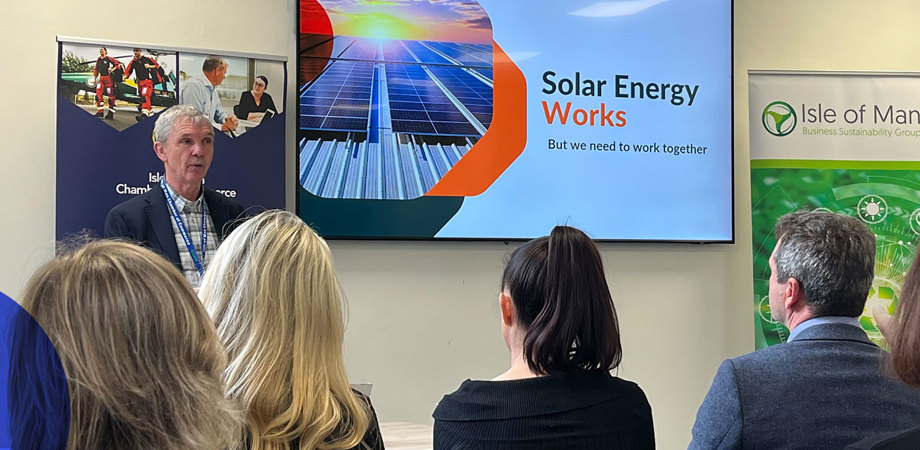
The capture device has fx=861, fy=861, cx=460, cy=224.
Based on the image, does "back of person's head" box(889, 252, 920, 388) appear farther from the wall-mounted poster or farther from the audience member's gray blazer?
the wall-mounted poster

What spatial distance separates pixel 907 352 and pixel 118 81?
342cm

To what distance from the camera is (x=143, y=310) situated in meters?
0.84

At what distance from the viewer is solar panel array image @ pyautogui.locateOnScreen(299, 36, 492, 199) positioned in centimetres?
396

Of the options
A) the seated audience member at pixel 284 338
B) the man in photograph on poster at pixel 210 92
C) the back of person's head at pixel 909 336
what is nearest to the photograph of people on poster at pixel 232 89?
the man in photograph on poster at pixel 210 92

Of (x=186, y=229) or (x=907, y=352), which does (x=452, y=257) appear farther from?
(x=907, y=352)

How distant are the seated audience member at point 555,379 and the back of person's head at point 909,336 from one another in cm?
85

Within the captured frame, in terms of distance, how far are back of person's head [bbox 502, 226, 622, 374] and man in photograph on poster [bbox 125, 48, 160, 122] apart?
7.77 ft

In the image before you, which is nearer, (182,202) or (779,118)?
(182,202)

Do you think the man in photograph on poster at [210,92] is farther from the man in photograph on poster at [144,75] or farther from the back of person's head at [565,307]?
the back of person's head at [565,307]

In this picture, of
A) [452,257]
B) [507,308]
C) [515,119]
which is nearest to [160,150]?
[452,257]

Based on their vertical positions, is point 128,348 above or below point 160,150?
below

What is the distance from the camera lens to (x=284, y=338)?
1.52m

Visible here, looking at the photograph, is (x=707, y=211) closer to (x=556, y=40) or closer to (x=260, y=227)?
(x=556, y=40)

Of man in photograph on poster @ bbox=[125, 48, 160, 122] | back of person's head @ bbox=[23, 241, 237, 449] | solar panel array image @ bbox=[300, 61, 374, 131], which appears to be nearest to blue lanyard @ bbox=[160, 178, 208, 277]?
man in photograph on poster @ bbox=[125, 48, 160, 122]
